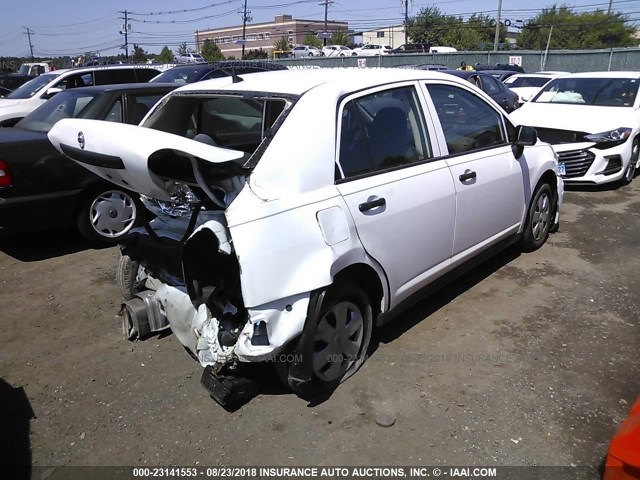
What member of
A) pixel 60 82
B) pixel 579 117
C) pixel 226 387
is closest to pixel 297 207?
pixel 226 387

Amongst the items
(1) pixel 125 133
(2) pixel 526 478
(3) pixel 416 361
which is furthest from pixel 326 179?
(2) pixel 526 478

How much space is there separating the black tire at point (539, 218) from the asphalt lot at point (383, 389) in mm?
531

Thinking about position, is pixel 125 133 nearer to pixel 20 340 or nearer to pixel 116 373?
pixel 116 373

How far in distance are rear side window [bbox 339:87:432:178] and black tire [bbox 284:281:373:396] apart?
28.6 inches

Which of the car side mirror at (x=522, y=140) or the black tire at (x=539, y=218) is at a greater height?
the car side mirror at (x=522, y=140)

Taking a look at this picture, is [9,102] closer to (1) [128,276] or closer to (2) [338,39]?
(1) [128,276]

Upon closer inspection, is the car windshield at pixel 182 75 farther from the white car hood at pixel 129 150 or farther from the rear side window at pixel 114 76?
the white car hood at pixel 129 150

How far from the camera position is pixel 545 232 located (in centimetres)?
546

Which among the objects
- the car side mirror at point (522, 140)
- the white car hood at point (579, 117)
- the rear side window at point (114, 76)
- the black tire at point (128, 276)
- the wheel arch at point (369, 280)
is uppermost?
the rear side window at point (114, 76)

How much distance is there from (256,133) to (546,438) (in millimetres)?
2679

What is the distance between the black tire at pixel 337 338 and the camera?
294 centimetres

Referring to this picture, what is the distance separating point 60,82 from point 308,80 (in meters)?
9.74

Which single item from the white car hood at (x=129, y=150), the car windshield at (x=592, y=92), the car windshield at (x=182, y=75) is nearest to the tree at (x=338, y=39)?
the car windshield at (x=182, y=75)

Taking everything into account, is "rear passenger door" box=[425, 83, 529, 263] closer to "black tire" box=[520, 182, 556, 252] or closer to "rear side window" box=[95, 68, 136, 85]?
"black tire" box=[520, 182, 556, 252]
